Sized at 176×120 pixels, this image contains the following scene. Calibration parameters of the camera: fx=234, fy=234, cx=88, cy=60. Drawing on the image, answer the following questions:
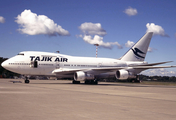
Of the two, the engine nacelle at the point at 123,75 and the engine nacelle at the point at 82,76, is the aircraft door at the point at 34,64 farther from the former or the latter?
the engine nacelle at the point at 123,75

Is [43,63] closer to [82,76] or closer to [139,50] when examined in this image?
[82,76]

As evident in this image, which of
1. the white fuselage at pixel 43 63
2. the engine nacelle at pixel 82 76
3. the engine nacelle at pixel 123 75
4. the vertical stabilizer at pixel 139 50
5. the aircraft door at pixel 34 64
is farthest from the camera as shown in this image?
the vertical stabilizer at pixel 139 50

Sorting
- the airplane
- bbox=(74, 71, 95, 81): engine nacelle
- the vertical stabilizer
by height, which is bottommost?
bbox=(74, 71, 95, 81): engine nacelle

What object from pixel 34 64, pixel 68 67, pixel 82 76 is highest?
pixel 34 64

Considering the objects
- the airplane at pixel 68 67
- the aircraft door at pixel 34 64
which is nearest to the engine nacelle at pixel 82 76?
the airplane at pixel 68 67

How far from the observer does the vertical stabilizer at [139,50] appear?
43.1m

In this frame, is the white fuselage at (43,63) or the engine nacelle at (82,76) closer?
the white fuselage at (43,63)

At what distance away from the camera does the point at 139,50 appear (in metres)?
43.4

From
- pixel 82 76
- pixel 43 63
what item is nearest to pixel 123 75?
pixel 82 76

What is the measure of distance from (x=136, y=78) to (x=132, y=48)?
24.5 feet

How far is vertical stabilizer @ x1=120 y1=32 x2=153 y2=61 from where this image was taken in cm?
4312

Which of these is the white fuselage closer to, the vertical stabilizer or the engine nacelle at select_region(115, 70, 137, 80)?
the engine nacelle at select_region(115, 70, 137, 80)

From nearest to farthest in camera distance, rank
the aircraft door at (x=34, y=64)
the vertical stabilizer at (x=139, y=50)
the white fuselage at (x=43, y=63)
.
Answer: the white fuselage at (x=43, y=63), the aircraft door at (x=34, y=64), the vertical stabilizer at (x=139, y=50)

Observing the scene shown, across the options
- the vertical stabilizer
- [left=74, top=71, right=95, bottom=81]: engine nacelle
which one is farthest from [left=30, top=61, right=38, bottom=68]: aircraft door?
the vertical stabilizer
